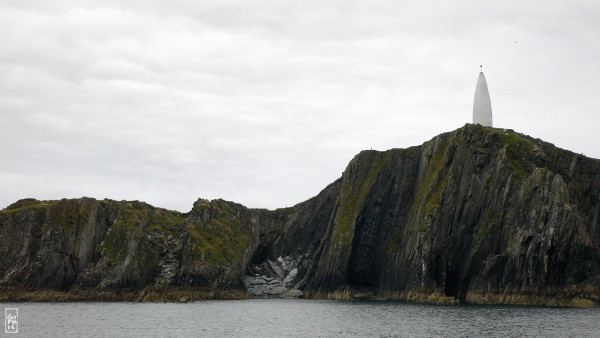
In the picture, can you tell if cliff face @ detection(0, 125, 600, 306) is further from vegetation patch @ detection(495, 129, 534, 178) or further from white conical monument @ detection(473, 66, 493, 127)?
white conical monument @ detection(473, 66, 493, 127)

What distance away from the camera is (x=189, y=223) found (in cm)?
15300

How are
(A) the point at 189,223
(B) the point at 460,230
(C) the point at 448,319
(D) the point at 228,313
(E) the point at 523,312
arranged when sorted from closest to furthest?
(C) the point at 448,319
(E) the point at 523,312
(D) the point at 228,313
(B) the point at 460,230
(A) the point at 189,223

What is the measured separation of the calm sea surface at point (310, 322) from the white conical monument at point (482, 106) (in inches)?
2533

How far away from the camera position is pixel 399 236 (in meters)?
144

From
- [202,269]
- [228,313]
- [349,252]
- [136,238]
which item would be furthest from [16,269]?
[349,252]

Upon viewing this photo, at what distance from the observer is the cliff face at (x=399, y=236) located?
112 meters

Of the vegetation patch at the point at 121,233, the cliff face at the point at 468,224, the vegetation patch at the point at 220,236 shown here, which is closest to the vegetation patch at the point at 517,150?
the cliff face at the point at 468,224

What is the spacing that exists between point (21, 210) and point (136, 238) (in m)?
23.8

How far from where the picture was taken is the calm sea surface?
233 ft

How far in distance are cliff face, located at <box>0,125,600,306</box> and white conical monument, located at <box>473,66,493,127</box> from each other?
1563 cm

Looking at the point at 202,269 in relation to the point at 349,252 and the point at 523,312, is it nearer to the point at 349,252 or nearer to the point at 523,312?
the point at 349,252

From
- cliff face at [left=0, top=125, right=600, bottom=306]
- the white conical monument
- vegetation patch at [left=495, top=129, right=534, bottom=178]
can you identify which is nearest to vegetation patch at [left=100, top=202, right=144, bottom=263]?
cliff face at [left=0, top=125, right=600, bottom=306]

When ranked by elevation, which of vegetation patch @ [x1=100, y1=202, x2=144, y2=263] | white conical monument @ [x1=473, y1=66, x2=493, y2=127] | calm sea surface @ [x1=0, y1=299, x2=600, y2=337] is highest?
white conical monument @ [x1=473, y1=66, x2=493, y2=127]

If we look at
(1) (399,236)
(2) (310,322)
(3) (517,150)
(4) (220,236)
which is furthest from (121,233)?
(3) (517,150)
